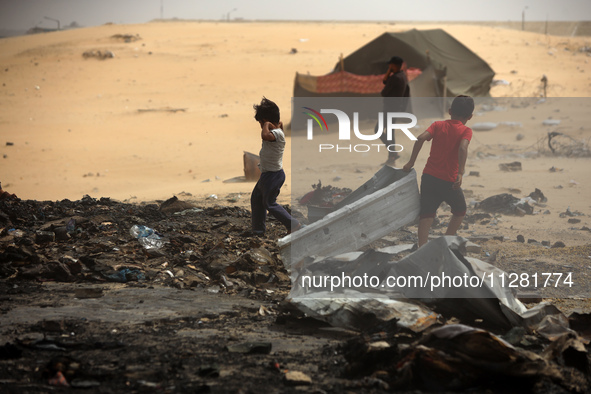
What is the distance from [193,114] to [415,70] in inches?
270

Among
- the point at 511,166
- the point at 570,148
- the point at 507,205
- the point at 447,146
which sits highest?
the point at 447,146

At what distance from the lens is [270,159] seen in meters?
4.80

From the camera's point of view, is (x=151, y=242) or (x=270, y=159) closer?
(x=270, y=159)

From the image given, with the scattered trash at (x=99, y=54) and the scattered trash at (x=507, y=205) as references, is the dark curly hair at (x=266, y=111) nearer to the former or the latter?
the scattered trash at (x=507, y=205)

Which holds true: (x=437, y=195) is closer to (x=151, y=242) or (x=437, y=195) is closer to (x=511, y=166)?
(x=151, y=242)

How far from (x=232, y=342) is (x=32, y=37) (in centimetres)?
3640

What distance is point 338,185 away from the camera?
836 centimetres

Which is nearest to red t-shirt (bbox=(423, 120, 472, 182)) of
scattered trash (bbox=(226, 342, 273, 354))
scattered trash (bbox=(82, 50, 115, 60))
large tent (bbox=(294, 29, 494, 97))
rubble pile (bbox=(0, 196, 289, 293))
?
rubble pile (bbox=(0, 196, 289, 293))

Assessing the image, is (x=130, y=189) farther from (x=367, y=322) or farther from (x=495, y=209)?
(x=367, y=322)

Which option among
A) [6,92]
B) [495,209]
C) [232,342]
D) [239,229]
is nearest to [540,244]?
[495,209]

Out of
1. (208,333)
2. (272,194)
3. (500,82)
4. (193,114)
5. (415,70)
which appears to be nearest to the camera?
(208,333)

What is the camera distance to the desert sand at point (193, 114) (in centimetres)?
887

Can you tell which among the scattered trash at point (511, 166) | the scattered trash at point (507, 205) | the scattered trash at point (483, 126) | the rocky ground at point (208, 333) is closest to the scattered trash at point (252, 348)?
the rocky ground at point (208, 333)

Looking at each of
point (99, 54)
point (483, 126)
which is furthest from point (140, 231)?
point (99, 54)
